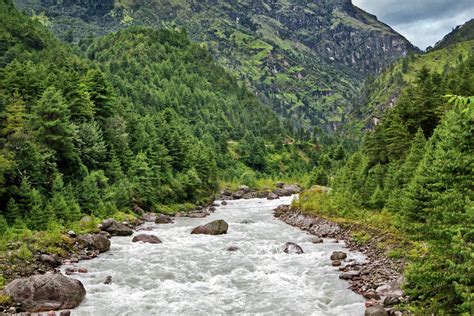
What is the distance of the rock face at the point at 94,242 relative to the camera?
4138 cm

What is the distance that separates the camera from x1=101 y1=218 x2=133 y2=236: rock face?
5084 centimetres

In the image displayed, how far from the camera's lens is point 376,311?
23.4 m

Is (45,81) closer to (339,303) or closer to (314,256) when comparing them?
(314,256)

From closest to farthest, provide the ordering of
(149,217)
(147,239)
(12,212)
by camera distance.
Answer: (12,212) → (147,239) → (149,217)

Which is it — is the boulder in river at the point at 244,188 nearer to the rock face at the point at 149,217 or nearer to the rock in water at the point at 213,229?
the rock face at the point at 149,217

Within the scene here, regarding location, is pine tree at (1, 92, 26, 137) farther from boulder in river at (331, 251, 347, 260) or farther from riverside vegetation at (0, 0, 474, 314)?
boulder in river at (331, 251, 347, 260)

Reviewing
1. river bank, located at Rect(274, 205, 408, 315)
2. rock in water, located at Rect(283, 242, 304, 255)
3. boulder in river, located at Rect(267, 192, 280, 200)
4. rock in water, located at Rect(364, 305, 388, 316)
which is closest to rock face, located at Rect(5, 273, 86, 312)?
rock in water, located at Rect(364, 305, 388, 316)

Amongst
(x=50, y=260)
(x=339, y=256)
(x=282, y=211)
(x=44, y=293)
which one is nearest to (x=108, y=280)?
(x=44, y=293)

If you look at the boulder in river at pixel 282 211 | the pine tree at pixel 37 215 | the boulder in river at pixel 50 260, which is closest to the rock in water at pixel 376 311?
the boulder in river at pixel 50 260

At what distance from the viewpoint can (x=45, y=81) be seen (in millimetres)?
64938

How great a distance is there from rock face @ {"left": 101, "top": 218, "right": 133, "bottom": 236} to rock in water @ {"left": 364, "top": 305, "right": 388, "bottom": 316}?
112 feet

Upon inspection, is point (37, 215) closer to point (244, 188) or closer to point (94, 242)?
point (94, 242)

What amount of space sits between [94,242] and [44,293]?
16.2 meters

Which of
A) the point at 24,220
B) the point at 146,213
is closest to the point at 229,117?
the point at 146,213
